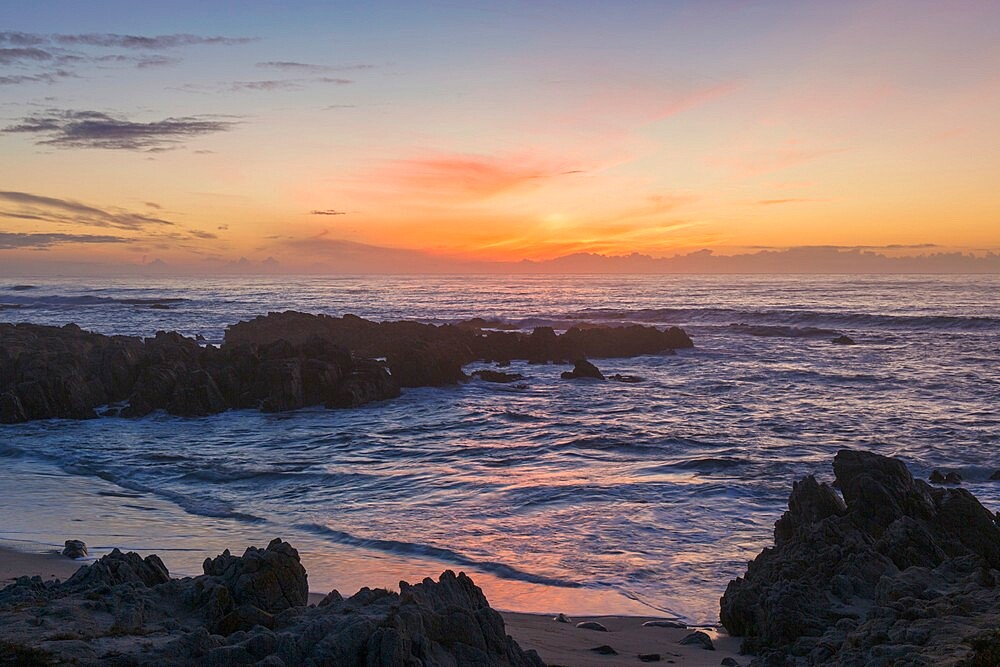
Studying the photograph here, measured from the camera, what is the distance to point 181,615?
588 centimetres

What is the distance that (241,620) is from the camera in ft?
18.9

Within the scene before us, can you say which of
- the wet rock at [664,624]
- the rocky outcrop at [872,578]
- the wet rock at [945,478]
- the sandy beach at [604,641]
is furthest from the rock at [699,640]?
the wet rock at [945,478]

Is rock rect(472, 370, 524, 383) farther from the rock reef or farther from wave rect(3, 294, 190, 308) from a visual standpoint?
wave rect(3, 294, 190, 308)

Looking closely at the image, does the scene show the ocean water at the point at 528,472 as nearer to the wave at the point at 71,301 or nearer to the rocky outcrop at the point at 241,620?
the rocky outcrop at the point at 241,620

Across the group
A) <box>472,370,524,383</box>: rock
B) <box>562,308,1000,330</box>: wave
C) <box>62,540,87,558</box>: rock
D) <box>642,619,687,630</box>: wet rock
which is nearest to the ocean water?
<box>62,540,87,558</box>: rock

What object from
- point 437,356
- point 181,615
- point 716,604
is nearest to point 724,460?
point 716,604

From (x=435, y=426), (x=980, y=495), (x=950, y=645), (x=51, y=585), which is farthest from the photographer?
(x=435, y=426)

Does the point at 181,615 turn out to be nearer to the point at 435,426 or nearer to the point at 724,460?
the point at 724,460

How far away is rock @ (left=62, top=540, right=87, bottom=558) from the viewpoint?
970 cm

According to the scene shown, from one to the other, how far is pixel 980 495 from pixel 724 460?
181 inches

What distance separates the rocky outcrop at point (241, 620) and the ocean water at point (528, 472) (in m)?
2.89

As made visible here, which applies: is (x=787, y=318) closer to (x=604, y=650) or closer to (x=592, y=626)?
(x=592, y=626)

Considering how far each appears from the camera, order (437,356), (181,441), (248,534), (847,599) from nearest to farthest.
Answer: (847,599)
(248,534)
(181,441)
(437,356)

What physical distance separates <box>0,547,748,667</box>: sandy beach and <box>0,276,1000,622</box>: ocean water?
556 mm
